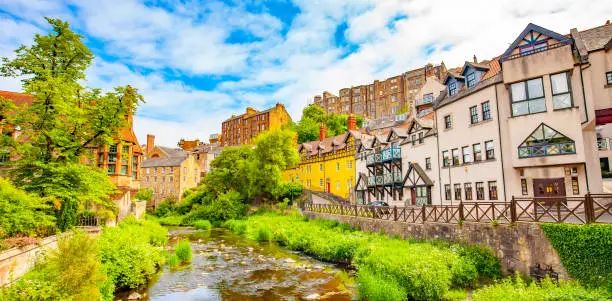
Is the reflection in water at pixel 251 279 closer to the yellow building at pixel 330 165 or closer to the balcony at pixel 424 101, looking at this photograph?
the yellow building at pixel 330 165

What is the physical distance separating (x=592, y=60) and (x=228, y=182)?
44.9 meters

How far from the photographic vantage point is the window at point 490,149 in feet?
69.1

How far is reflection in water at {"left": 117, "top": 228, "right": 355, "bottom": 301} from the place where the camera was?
14.3m

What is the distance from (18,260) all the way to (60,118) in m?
8.02

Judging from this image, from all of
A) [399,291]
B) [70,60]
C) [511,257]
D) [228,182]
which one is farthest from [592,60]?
[228,182]

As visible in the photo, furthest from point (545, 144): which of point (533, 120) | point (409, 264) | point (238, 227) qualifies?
point (238, 227)

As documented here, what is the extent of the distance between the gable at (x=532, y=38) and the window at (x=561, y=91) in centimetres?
235

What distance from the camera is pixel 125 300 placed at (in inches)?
522

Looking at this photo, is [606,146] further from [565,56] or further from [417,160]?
[417,160]

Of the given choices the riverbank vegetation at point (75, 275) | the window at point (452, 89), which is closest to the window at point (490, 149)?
A: the window at point (452, 89)

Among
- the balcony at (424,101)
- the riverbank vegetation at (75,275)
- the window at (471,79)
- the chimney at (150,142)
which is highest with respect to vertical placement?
the chimney at (150,142)

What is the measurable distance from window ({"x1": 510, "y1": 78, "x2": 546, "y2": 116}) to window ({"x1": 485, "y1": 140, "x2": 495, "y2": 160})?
2.54 metres

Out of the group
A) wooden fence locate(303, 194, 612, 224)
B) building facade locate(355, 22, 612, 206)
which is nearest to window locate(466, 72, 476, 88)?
building facade locate(355, 22, 612, 206)

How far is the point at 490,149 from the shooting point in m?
21.3
